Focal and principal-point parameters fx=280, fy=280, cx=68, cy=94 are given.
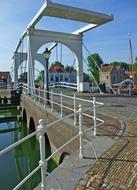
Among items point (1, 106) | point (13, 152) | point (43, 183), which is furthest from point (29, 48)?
point (43, 183)

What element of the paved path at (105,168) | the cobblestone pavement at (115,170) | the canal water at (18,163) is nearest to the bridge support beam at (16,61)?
the canal water at (18,163)

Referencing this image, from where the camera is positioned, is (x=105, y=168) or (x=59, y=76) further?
(x=59, y=76)

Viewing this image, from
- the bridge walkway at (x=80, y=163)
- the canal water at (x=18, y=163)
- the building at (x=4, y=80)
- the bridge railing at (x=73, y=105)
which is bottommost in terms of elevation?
the canal water at (x=18, y=163)

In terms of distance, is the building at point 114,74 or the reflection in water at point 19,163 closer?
the reflection in water at point 19,163

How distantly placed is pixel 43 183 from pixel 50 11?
15618 millimetres

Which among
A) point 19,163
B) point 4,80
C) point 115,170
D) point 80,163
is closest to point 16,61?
point 19,163

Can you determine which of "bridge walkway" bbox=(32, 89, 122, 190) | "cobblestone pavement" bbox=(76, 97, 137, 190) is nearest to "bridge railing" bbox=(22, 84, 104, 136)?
"bridge walkway" bbox=(32, 89, 122, 190)

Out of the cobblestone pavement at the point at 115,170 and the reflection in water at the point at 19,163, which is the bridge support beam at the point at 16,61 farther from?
the cobblestone pavement at the point at 115,170

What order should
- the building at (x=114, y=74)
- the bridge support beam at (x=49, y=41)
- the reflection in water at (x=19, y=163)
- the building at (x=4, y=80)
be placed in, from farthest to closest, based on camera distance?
the building at (x=114, y=74) < the building at (x=4, y=80) < the bridge support beam at (x=49, y=41) < the reflection in water at (x=19, y=163)

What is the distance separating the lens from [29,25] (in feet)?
67.7

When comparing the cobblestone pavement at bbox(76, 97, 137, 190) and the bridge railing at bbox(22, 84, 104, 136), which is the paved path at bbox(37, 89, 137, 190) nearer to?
the cobblestone pavement at bbox(76, 97, 137, 190)

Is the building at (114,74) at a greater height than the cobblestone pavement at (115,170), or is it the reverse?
the building at (114,74)

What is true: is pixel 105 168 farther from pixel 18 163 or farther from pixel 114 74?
pixel 114 74

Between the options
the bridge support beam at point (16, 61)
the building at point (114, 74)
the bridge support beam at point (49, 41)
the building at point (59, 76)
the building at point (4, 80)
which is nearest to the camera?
the bridge support beam at point (49, 41)
